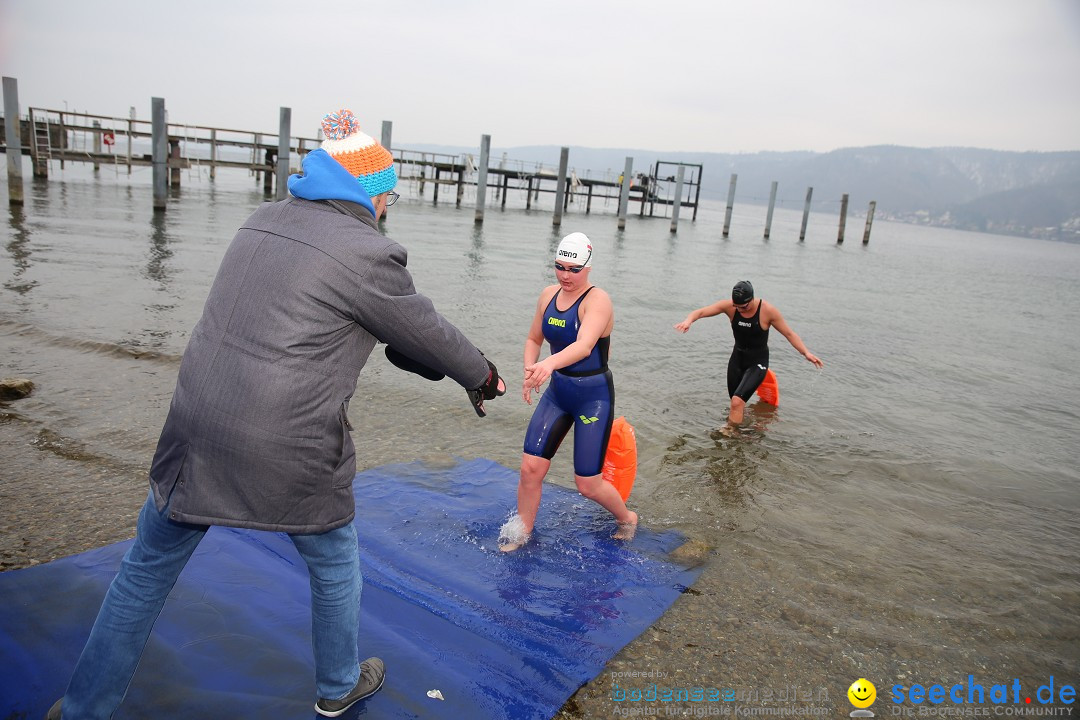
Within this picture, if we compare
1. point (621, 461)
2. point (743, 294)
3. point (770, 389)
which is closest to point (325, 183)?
point (621, 461)

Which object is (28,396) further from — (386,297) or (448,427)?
(386,297)

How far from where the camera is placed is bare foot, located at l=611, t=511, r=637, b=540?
4.54 metres

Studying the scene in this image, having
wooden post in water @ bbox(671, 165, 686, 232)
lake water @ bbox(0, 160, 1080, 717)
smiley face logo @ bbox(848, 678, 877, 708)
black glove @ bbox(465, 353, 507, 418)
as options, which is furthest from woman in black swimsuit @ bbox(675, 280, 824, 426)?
wooden post in water @ bbox(671, 165, 686, 232)

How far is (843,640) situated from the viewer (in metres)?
3.67

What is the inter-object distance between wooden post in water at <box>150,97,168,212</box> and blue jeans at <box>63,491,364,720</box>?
81.7 feet

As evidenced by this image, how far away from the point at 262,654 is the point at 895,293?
2574 centimetres

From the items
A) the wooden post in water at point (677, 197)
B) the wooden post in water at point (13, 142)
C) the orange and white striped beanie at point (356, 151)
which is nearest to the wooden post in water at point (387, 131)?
the wooden post in water at point (13, 142)

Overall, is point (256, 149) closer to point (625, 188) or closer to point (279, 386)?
point (625, 188)

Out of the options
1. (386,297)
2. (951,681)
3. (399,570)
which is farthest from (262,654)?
(951,681)

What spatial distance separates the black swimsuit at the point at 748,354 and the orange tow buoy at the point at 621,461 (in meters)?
3.52

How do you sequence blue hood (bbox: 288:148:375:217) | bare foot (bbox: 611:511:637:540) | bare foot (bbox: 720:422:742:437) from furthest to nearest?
bare foot (bbox: 720:422:742:437) < bare foot (bbox: 611:511:637:540) < blue hood (bbox: 288:148:375:217)

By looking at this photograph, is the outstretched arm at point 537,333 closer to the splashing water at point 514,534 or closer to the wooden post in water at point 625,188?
the splashing water at point 514,534

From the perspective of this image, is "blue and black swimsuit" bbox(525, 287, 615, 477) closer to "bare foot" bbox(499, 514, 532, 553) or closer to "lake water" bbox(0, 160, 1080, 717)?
"bare foot" bbox(499, 514, 532, 553)

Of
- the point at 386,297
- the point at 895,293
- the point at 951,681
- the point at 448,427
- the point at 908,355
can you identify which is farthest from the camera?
the point at 895,293
